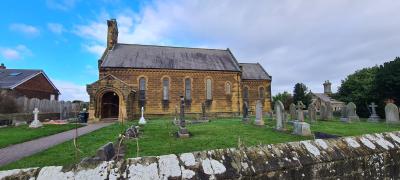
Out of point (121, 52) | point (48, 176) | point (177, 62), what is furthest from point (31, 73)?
point (48, 176)

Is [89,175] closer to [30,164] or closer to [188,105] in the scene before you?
[30,164]

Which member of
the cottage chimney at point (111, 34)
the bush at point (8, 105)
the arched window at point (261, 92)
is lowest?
the bush at point (8, 105)

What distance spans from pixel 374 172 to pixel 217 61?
34.1 metres

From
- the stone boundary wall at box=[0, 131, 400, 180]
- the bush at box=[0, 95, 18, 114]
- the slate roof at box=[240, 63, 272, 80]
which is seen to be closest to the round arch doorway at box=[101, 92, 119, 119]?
the bush at box=[0, 95, 18, 114]

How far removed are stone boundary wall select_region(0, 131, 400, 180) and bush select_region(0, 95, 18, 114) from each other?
27.1 m

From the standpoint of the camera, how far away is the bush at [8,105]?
23356mm

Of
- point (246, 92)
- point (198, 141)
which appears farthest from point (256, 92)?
point (198, 141)

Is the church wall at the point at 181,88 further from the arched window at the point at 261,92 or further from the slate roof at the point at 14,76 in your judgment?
the slate roof at the point at 14,76

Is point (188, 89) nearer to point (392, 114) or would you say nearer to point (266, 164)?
point (392, 114)

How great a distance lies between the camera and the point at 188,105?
32812mm

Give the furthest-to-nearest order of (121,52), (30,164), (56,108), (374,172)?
(121,52) < (56,108) < (30,164) < (374,172)

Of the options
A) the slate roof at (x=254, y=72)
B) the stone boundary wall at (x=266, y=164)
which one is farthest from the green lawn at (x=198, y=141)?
the slate roof at (x=254, y=72)

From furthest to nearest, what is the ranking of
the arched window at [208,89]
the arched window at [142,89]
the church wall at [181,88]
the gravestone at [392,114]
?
the arched window at [208,89] < the arched window at [142,89] < the church wall at [181,88] < the gravestone at [392,114]

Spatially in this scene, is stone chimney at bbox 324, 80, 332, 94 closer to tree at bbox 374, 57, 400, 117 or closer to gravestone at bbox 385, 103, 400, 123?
tree at bbox 374, 57, 400, 117
